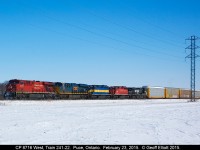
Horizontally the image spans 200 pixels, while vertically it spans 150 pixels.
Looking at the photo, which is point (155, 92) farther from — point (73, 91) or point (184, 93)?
point (73, 91)

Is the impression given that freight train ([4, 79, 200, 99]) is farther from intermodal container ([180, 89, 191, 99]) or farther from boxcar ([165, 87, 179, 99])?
intermodal container ([180, 89, 191, 99])

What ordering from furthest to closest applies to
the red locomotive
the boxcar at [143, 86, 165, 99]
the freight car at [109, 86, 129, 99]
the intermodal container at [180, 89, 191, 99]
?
the intermodal container at [180, 89, 191, 99]
the boxcar at [143, 86, 165, 99]
the freight car at [109, 86, 129, 99]
the red locomotive

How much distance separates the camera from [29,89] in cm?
4291

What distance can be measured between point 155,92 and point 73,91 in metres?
28.3

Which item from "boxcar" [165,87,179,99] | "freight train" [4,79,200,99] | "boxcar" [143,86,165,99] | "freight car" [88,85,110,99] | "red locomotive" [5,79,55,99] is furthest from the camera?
"boxcar" [165,87,179,99]

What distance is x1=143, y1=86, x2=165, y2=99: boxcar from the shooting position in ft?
233

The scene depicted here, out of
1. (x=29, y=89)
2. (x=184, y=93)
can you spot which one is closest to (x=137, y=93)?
(x=184, y=93)

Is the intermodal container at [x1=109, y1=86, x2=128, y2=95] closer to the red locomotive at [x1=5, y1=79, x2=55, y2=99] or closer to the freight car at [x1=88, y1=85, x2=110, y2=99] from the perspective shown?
the freight car at [x1=88, y1=85, x2=110, y2=99]

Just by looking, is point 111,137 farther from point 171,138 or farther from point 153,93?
point 153,93

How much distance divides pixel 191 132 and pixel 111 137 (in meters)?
3.47

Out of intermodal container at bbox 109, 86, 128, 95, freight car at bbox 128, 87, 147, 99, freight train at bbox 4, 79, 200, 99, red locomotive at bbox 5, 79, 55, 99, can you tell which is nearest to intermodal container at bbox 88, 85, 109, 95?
freight train at bbox 4, 79, 200, 99

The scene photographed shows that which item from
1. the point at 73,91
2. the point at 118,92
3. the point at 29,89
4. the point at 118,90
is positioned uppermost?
the point at 29,89

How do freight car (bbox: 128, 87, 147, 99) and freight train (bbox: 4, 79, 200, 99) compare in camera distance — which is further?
freight car (bbox: 128, 87, 147, 99)

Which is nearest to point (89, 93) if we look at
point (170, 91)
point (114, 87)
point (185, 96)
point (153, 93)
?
point (114, 87)
